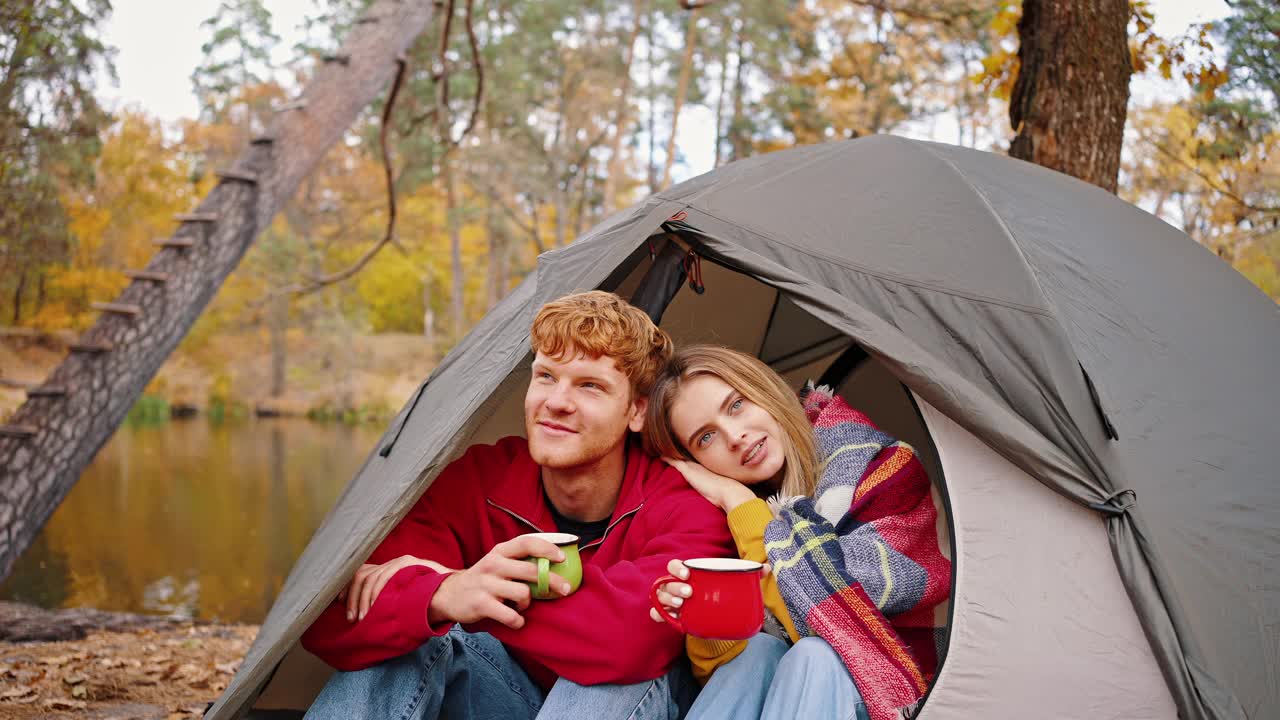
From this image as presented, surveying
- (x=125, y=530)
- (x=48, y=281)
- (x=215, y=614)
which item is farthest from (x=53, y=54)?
(x=48, y=281)

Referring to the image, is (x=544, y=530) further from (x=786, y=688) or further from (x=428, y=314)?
(x=428, y=314)

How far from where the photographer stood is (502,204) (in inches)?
786

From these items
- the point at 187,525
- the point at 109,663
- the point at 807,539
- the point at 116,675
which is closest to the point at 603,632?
the point at 807,539

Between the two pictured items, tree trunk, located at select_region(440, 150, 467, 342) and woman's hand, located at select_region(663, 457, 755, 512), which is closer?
woman's hand, located at select_region(663, 457, 755, 512)

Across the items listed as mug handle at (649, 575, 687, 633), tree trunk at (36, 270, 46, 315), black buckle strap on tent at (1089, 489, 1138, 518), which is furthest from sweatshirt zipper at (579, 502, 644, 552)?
tree trunk at (36, 270, 46, 315)

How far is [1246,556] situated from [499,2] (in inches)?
680

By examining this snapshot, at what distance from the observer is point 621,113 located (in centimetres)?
1920

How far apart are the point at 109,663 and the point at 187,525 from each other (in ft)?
21.0

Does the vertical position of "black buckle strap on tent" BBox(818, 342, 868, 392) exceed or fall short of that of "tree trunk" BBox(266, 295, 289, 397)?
A: it exceeds it

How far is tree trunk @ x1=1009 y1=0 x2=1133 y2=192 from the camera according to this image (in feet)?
13.3

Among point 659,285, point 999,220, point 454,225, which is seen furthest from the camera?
point 454,225

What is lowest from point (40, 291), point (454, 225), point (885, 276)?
point (40, 291)

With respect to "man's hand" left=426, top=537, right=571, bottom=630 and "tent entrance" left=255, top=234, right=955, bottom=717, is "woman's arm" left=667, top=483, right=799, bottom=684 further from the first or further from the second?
"tent entrance" left=255, top=234, right=955, bottom=717

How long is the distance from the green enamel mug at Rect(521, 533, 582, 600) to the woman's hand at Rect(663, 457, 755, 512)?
1.50 ft
